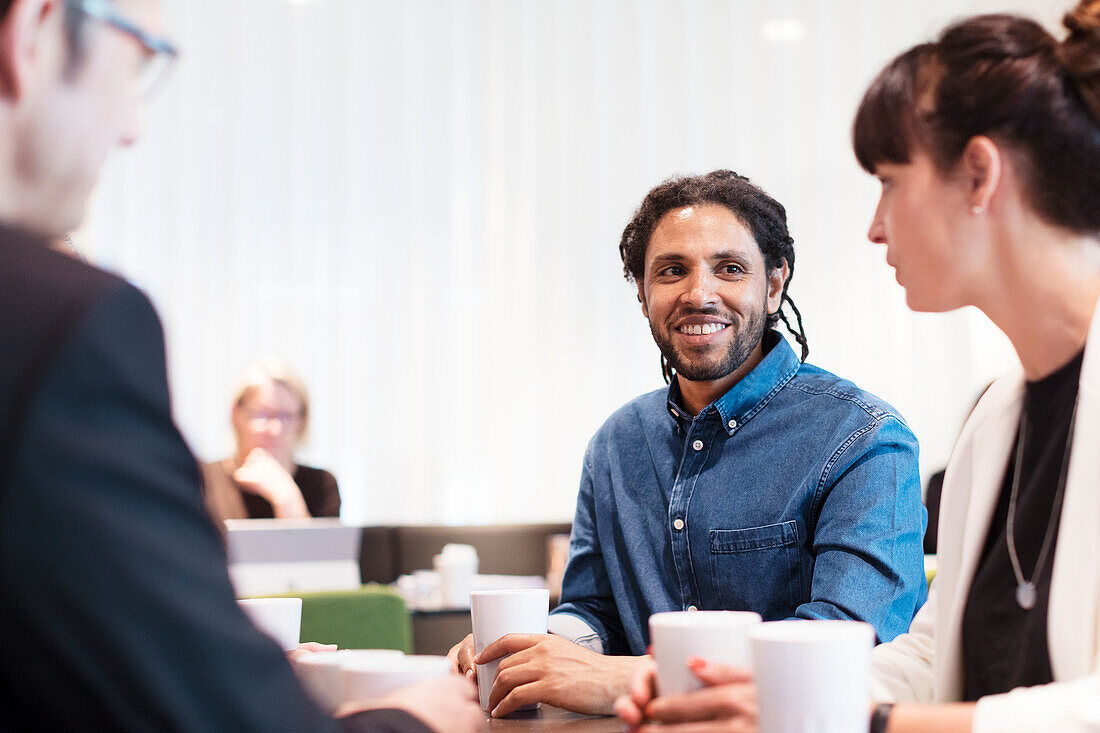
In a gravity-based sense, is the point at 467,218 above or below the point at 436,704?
above

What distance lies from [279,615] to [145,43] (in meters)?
0.65

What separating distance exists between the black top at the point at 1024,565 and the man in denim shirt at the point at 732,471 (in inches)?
13.5

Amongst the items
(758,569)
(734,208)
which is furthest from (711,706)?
(734,208)

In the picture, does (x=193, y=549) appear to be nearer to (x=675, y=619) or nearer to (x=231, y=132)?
(x=675, y=619)

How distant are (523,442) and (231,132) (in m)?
2.15

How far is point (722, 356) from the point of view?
5.64 feet

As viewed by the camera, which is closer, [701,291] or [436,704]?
[436,704]

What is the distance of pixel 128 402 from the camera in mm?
563

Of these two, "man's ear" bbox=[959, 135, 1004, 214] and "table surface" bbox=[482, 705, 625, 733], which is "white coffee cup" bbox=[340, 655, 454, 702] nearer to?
"table surface" bbox=[482, 705, 625, 733]

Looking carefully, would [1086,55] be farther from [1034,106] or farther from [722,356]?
[722,356]

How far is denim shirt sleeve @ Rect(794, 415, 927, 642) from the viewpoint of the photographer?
136 centimetres

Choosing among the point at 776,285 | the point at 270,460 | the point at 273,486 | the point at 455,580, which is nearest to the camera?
the point at 776,285

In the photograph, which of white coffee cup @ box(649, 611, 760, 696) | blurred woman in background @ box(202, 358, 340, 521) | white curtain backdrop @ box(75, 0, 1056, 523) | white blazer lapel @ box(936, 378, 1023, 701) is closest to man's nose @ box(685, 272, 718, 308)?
white blazer lapel @ box(936, 378, 1023, 701)

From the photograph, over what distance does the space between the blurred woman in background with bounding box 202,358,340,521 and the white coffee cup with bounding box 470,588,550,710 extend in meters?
2.88
